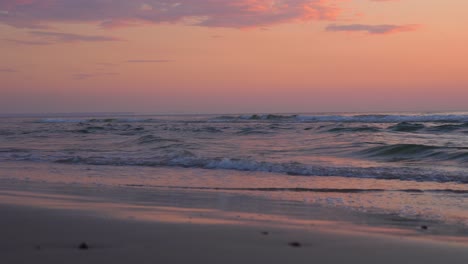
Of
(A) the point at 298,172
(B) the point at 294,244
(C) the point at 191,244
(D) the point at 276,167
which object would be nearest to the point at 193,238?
(C) the point at 191,244

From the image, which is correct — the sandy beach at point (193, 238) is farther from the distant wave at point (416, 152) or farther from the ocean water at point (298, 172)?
the distant wave at point (416, 152)

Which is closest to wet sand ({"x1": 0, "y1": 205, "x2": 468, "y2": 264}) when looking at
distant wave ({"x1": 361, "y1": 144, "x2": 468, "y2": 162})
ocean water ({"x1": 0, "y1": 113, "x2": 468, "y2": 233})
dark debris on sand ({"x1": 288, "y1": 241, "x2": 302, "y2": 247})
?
dark debris on sand ({"x1": 288, "y1": 241, "x2": 302, "y2": 247})

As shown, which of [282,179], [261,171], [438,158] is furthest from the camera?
[438,158]

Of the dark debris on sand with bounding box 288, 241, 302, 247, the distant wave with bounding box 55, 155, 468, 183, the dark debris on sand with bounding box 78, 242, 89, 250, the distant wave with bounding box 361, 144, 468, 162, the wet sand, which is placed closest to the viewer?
the wet sand

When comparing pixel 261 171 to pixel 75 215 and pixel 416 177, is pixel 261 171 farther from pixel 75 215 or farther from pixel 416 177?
pixel 75 215

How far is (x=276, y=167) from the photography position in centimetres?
1087

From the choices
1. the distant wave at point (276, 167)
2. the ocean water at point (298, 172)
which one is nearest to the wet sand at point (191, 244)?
the ocean water at point (298, 172)

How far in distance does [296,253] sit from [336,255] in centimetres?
32

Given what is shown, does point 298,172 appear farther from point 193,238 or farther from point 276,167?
point 193,238

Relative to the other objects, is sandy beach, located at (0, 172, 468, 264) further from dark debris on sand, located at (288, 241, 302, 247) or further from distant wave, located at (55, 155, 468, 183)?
distant wave, located at (55, 155, 468, 183)

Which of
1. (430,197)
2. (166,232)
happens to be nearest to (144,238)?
(166,232)

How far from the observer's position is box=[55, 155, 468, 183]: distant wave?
9492 millimetres

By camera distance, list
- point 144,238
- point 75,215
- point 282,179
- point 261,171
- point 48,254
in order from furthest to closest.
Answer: point 261,171, point 282,179, point 75,215, point 144,238, point 48,254

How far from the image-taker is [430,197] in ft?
23.6
